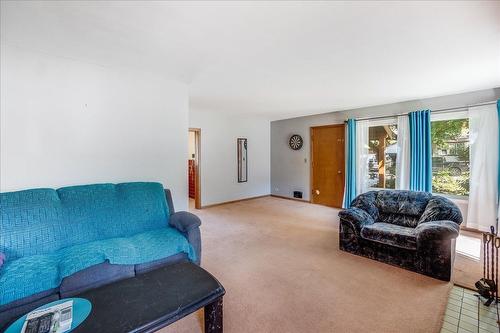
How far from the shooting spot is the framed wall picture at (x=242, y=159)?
20.9 ft

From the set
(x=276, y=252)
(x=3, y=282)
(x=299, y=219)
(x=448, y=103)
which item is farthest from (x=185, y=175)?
(x=448, y=103)

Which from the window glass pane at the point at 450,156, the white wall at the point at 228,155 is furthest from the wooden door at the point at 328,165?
the window glass pane at the point at 450,156

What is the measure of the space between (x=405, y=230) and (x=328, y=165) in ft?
10.1

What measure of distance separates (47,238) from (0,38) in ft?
6.14

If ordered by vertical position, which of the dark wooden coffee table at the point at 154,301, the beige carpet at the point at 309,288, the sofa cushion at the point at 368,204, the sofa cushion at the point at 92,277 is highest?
the sofa cushion at the point at 368,204

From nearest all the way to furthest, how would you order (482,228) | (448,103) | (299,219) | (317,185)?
(482,228) → (448,103) → (299,219) → (317,185)

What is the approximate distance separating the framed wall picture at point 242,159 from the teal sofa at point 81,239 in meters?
3.69

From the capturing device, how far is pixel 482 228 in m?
3.76

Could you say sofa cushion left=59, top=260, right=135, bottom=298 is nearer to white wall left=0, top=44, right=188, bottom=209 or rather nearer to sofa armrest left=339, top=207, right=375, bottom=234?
white wall left=0, top=44, right=188, bottom=209

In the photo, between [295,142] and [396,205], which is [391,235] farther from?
[295,142]

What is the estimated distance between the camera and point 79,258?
70.6 inches

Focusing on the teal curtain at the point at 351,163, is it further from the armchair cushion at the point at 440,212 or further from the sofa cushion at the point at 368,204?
the armchair cushion at the point at 440,212

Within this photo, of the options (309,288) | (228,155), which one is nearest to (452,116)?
(309,288)

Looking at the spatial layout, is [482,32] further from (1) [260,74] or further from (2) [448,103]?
(2) [448,103]
